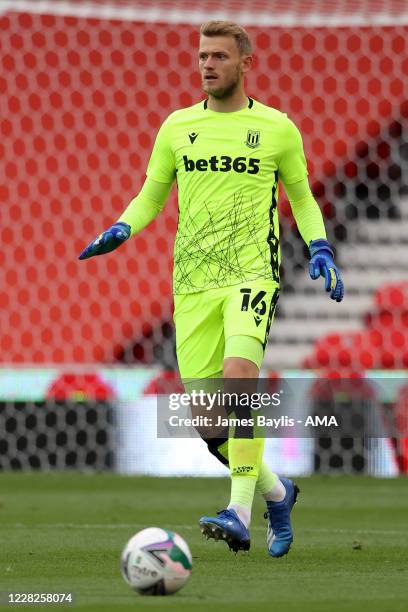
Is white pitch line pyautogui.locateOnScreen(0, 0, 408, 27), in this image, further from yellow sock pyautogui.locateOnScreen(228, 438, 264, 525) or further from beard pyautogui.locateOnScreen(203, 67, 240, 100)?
yellow sock pyautogui.locateOnScreen(228, 438, 264, 525)

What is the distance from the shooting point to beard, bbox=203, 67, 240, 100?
5.41 meters

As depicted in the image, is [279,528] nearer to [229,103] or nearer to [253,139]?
[253,139]

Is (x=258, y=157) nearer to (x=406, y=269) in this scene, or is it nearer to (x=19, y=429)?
(x=19, y=429)

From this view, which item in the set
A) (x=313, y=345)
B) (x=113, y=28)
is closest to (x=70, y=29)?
(x=113, y=28)

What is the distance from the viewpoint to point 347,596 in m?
4.24

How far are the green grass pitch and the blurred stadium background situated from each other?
135 inches

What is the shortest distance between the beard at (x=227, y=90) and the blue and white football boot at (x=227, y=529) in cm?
158

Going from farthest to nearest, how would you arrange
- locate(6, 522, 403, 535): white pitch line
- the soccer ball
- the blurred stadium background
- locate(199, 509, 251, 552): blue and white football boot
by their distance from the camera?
the blurred stadium background, locate(6, 522, 403, 535): white pitch line, locate(199, 509, 251, 552): blue and white football boot, the soccer ball

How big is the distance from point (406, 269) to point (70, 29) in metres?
3.88

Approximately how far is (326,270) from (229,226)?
0.40 m

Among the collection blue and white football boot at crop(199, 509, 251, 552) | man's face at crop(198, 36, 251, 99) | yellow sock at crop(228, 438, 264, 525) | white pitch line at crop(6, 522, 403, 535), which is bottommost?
white pitch line at crop(6, 522, 403, 535)

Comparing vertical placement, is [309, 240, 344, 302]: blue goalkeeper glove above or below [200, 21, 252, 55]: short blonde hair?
below

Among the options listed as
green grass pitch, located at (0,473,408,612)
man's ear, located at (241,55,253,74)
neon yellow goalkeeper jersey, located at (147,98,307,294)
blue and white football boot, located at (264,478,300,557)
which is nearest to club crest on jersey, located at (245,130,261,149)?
neon yellow goalkeeper jersey, located at (147,98,307,294)

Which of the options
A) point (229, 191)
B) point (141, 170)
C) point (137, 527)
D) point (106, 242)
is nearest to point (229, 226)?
point (229, 191)
